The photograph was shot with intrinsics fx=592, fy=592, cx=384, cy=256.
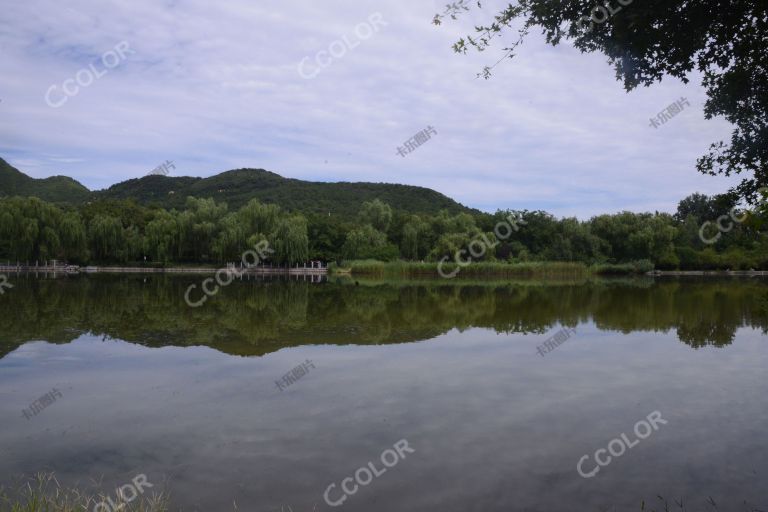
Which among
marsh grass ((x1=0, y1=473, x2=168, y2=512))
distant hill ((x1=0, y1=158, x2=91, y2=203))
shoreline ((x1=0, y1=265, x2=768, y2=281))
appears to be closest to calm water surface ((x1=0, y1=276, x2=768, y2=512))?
marsh grass ((x1=0, y1=473, x2=168, y2=512))

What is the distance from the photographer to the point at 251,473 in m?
5.16

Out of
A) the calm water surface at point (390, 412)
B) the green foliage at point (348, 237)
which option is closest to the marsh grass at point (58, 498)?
the calm water surface at point (390, 412)

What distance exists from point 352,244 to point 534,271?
60.6ft

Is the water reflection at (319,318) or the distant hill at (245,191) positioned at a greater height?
the distant hill at (245,191)

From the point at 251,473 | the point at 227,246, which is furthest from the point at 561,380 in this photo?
the point at 227,246

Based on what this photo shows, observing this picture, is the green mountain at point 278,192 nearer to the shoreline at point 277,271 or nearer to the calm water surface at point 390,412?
the shoreline at point 277,271

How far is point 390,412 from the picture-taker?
7082 mm

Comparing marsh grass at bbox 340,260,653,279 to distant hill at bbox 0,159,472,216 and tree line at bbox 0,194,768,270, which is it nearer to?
tree line at bbox 0,194,768,270

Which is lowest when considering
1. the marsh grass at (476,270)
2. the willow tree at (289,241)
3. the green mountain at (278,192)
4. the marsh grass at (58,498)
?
the marsh grass at (58,498)

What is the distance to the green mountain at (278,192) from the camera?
93.4m

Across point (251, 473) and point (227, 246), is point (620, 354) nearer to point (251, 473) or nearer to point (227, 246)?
point (251, 473)

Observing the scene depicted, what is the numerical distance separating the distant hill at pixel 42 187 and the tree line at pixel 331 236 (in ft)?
125

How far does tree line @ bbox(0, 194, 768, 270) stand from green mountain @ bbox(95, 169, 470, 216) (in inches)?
832

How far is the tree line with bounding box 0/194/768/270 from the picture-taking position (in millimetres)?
52031
